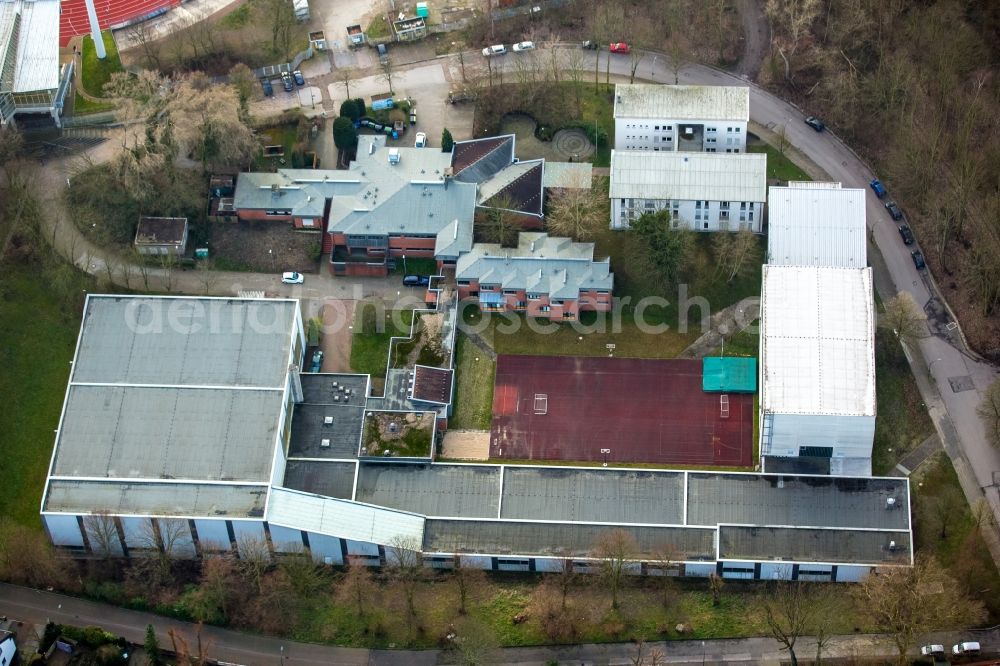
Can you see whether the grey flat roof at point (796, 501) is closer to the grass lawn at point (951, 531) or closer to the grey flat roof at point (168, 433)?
the grass lawn at point (951, 531)

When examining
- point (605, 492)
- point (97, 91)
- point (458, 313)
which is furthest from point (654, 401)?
point (97, 91)

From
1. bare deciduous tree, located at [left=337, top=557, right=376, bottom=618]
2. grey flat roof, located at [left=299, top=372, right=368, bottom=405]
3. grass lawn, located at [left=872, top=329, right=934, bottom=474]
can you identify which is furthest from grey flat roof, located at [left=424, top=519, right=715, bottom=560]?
grass lawn, located at [left=872, top=329, right=934, bottom=474]

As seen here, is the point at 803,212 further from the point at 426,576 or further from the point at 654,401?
the point at 426,576

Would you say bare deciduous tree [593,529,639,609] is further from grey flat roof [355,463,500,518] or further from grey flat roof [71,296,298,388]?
grey flat roof [71,296,298,388]

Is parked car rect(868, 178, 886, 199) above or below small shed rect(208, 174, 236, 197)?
above

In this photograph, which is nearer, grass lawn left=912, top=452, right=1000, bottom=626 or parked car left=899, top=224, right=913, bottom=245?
grass lawn left=912, top=452, right=1000, bottom=626

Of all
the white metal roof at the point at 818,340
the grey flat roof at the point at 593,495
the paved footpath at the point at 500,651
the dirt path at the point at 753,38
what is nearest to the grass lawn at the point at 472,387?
the grey flat roof at the point at 593,495
